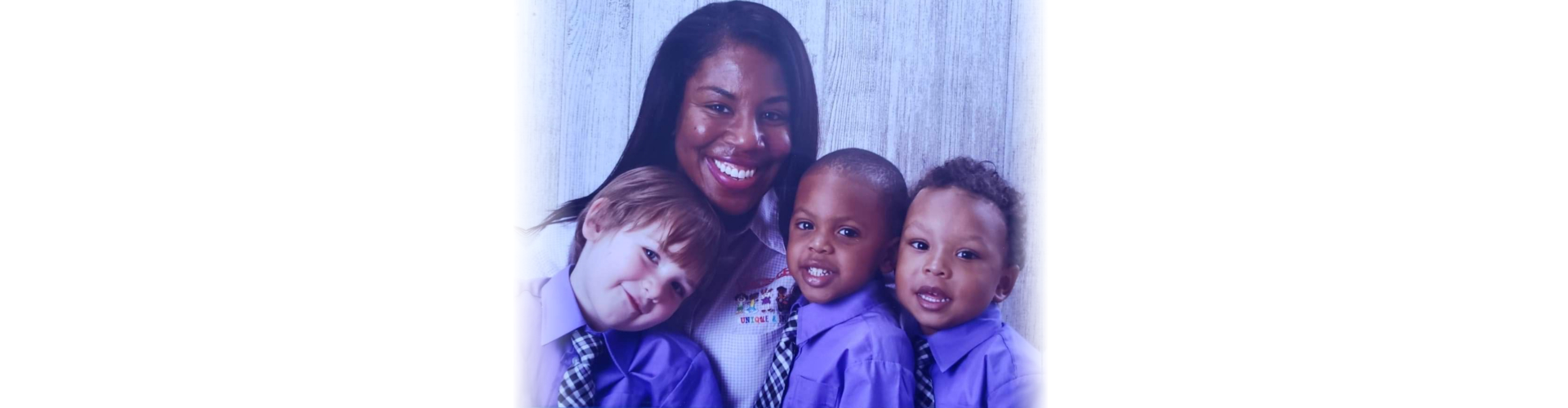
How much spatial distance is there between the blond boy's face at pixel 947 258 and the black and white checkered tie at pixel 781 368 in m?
0.22

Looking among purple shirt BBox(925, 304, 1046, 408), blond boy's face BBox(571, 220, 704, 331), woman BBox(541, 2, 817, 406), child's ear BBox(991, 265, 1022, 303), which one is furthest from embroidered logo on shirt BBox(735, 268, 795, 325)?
child's ear BBox(991, 265, 1022, 303)

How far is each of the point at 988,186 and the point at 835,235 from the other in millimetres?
325

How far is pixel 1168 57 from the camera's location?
1.70 metres

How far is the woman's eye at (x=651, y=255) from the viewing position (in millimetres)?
1595

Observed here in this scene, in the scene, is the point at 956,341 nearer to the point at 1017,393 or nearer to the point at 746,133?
the point at 1017,393

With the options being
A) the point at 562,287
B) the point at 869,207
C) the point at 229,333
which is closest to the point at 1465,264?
the point at 869,207

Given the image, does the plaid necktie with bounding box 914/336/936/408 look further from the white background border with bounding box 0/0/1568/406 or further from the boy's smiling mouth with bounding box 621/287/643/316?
the boy's smiling mouth with bounding box 621/287/643/316

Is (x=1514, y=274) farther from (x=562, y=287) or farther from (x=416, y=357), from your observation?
(x=416, y=357)

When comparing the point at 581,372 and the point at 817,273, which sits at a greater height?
the point at 817,273

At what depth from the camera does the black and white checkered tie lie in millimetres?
1617

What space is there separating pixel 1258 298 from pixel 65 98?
2.43m

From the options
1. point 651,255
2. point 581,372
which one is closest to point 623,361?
point 581,372

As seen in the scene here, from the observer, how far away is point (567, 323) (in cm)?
161

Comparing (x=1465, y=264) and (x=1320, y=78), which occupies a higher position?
(x=1320, y=78)
